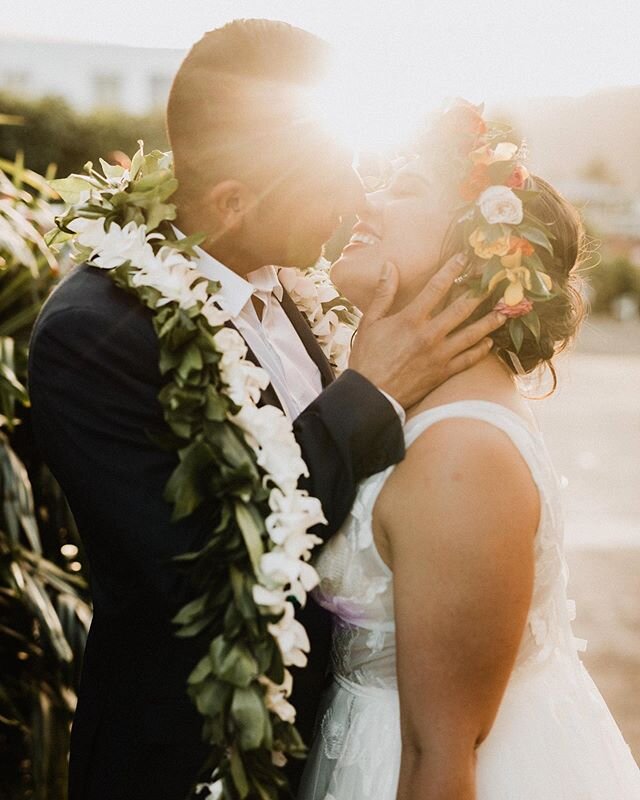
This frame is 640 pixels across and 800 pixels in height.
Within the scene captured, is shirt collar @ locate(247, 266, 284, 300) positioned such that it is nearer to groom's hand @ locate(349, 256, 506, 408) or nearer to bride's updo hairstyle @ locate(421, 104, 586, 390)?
groom's hand @ locate(349, 256, 506, 408)

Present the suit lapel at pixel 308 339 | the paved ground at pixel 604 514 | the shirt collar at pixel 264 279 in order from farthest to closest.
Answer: the paved ground at pixel 604 514 → the suit lapel at pixel 308 339 → the shirt collar at pixel 264 279

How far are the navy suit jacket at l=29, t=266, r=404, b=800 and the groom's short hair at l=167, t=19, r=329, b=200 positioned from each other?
419 millimetres

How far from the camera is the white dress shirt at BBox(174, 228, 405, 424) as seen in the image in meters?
2.62

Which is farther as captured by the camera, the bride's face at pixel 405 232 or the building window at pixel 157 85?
the building window at pixel 157 85

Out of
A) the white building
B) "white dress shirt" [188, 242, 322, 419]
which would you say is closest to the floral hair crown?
"white dress shirt" [188, 242, 322, 419]

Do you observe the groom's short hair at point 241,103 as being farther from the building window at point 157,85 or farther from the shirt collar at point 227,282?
the building window at point 157,85

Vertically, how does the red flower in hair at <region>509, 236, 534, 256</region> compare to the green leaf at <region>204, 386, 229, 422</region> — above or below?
above

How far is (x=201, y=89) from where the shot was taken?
8.03 feet

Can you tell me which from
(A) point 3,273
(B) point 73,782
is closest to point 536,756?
(B) point 73,782

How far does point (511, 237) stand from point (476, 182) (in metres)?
0.19

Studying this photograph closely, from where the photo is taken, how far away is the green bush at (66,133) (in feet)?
65.4

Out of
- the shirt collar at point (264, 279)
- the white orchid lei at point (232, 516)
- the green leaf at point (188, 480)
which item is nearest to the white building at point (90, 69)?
the shirt collar at point (264, 279)

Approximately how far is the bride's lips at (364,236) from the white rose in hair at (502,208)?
0.95 ft

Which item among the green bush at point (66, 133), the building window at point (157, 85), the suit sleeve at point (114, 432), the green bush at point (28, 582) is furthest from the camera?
the building window at point (157, 85)
